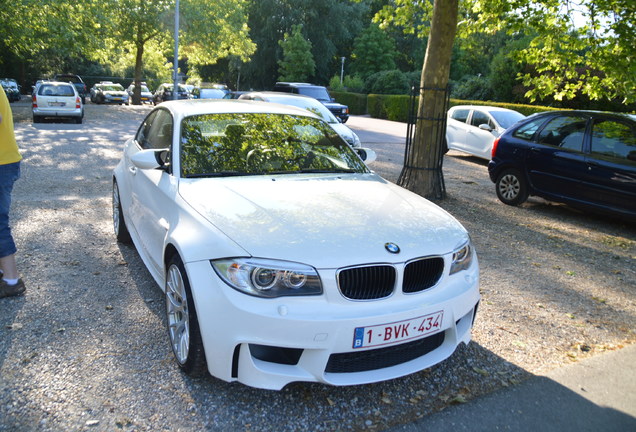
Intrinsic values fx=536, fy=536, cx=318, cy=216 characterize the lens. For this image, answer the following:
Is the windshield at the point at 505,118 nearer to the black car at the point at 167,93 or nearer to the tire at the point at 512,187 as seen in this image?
the tire at the point at 512,187

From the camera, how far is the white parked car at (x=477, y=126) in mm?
14008

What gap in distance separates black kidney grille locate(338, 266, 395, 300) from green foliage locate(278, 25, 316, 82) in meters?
41.8

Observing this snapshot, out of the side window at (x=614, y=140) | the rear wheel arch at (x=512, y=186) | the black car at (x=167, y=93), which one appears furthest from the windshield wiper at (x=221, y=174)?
the black car at (x=167, y=93)

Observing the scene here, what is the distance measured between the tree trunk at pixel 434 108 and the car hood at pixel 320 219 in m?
5.01

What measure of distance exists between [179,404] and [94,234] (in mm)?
3664

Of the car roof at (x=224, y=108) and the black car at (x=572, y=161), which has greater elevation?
the car roof at (x=224, y=108)

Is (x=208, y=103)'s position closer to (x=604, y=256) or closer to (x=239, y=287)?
(x=239, y=287)

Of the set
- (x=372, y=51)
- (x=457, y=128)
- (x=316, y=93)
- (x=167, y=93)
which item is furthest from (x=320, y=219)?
(x=372, y=51)

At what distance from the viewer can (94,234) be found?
19.9 feet

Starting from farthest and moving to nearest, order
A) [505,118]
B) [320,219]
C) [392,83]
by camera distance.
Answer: [392,83] → [505,118] → [320,219]

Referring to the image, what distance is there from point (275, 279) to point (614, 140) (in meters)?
6.69

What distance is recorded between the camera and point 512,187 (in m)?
8.99

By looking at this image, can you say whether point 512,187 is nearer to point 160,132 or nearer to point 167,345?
point 160,132

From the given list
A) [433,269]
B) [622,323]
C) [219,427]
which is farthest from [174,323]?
[622,323]
